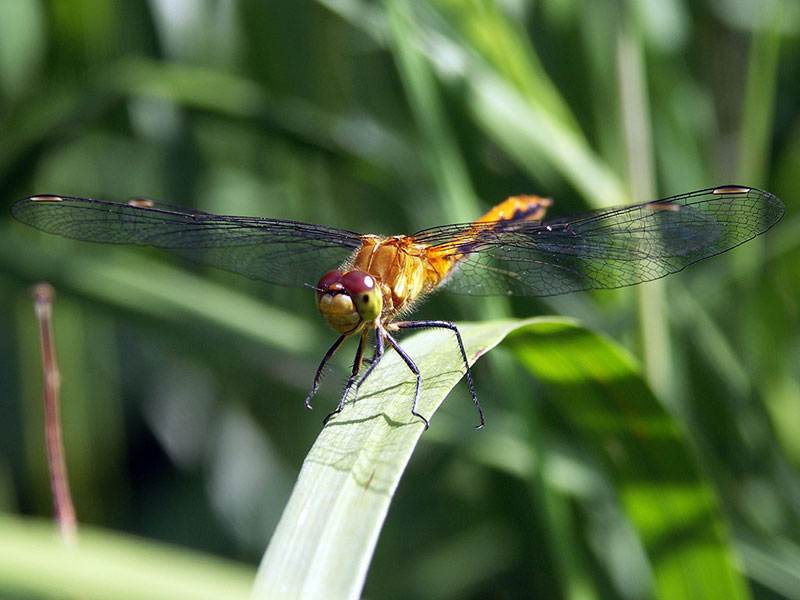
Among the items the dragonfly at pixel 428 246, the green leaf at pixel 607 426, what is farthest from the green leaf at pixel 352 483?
the dragonfly at pixel 428 246

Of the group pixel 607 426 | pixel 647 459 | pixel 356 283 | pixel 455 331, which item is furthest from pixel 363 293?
pixel 647 459

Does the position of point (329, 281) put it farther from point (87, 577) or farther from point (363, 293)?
point (87, 577)

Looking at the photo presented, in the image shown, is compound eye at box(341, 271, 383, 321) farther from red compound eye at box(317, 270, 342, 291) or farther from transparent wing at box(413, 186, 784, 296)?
transparent wing at box(413, 186, 784, 296)

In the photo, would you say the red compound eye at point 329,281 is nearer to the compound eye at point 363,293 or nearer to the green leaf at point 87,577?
the compound eye at point 363,293

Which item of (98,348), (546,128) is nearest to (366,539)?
(546,128)

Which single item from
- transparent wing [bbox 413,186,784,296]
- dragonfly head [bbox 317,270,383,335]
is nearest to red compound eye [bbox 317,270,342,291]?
dragonfly head [bbox 317,270,383,335]

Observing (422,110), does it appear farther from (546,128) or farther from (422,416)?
(422,416)
